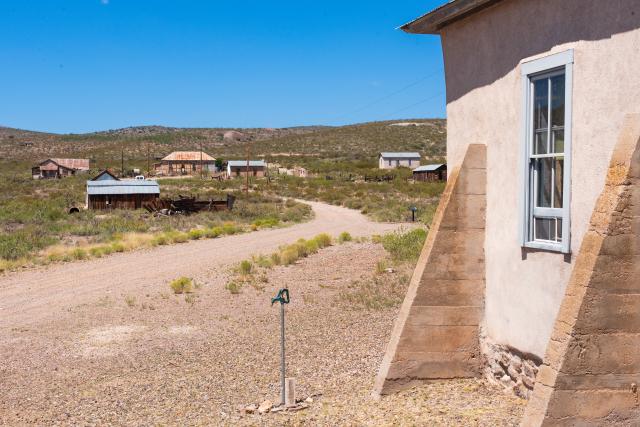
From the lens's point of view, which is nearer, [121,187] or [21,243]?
[21,243]

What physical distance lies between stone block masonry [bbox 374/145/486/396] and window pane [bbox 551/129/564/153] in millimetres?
1175

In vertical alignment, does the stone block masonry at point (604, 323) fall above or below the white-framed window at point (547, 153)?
below

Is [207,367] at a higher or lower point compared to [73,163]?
lower

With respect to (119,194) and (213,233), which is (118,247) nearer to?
(213,233)

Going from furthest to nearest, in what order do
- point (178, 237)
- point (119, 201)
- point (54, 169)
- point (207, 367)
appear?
point (54, 169) → point (119, 201) → point (178, 237) → point (207, 367)

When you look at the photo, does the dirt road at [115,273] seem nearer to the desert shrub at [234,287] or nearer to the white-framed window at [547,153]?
the desert shrub at [234,287]

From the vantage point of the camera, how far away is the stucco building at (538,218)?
4617 mm

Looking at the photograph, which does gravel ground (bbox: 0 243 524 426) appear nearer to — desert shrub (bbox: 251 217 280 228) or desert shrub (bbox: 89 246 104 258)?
desert shrub (bbox: 89 246 104 258)

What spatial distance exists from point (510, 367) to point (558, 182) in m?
1.89

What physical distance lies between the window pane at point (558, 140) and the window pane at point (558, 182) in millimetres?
83

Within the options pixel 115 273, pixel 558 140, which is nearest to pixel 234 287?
pixel 115 273

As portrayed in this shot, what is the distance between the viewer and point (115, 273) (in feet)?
61.2

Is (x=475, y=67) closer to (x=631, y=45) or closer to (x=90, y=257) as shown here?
(x=631, y=45)

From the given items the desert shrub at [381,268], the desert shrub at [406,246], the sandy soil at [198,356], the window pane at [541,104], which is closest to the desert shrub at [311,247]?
the desert shrub at [406,246]
